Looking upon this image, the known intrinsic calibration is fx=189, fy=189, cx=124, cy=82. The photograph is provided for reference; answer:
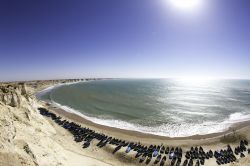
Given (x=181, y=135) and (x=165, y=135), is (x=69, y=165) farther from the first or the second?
(x=181, y=135)

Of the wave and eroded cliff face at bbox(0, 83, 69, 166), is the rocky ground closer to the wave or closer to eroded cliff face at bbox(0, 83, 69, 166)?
eroded cliff face at bbox(0, 83, 69, 166)

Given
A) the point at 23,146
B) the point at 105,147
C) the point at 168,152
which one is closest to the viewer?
the point at 23,146

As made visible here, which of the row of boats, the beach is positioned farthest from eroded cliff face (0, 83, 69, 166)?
the row of boats

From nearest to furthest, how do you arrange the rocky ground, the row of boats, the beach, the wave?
the rocky ground
the beach
the row of boats
the wave

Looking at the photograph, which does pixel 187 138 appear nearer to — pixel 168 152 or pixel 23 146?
pixel 168 152

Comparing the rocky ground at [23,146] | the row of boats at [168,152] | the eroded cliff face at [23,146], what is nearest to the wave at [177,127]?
the row of boats at [168,152]

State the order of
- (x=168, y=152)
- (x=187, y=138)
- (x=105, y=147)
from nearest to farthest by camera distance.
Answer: (x=168, y=152)
(x=105, y=147)
(x=187, y=138)

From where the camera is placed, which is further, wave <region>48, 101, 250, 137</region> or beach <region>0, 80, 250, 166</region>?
wave <region>48, 101, 250, 137</region>

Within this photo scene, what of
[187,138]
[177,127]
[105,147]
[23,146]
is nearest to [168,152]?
[187,138]

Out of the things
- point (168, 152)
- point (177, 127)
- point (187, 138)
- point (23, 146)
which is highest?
point (23, 146)

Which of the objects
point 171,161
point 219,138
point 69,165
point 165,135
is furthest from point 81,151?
point 219,138

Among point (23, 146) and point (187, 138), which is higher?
point (23, 146)
